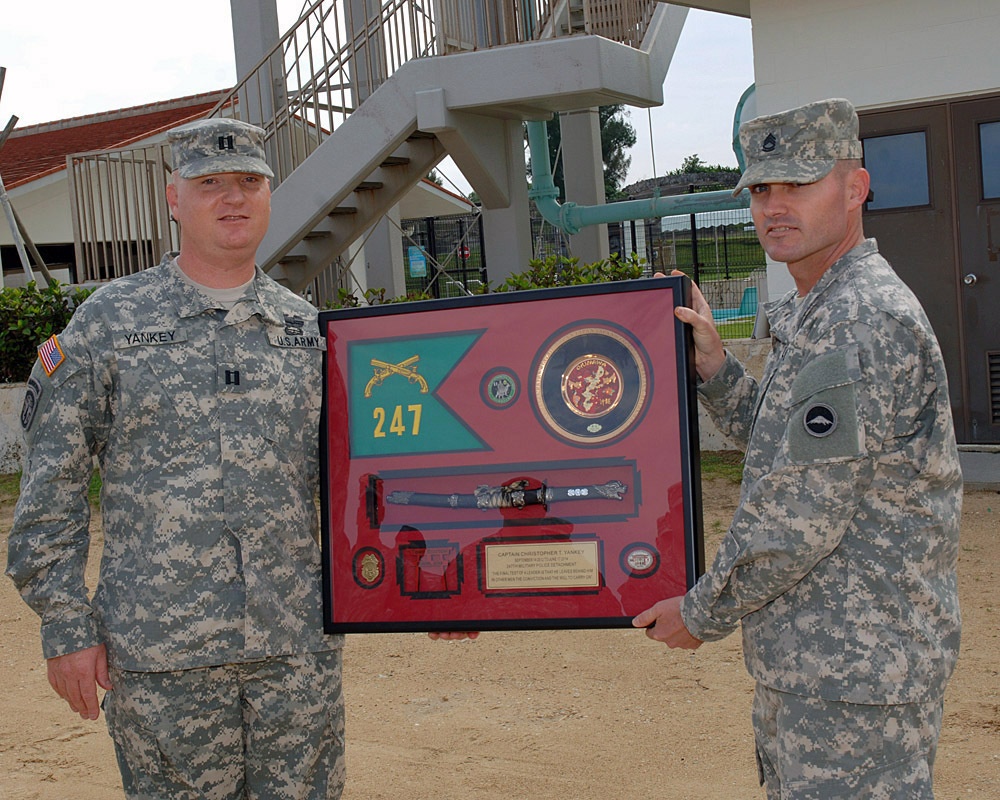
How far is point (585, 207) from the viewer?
1230 centimetres

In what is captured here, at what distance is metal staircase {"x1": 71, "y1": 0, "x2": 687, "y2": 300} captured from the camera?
8.59 meters

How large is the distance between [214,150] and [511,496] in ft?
3.55

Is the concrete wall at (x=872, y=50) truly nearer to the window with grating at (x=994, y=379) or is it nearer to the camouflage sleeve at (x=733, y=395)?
the window with grating at (x=994, y=379)

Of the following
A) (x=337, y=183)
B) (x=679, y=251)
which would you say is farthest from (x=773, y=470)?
(x=679, y=251)

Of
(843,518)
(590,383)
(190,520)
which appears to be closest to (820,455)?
(843,518)

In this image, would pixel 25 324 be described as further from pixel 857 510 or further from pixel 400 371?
pixel 857 510

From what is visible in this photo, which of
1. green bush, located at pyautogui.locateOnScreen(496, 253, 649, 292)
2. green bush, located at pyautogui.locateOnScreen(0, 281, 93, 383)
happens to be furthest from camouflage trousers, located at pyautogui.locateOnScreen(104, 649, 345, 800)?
green bush, located at pyautogui.locateOnScreen(0, 281, 93, 383)

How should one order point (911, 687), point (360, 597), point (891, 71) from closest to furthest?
point (911, 687), point (360, 597), point (891, 71)

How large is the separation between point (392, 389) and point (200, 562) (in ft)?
2.08

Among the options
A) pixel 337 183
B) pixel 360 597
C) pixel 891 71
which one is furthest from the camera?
pixel 337 183

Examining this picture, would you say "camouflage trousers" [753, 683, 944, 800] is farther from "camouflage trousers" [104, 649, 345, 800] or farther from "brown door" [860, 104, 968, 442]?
"brown door" [860, 104, 968, 442]

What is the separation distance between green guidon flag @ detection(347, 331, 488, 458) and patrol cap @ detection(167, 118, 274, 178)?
1.74ft

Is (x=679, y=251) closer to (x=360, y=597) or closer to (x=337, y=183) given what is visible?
(x=337, y=183)

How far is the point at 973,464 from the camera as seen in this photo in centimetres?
729
